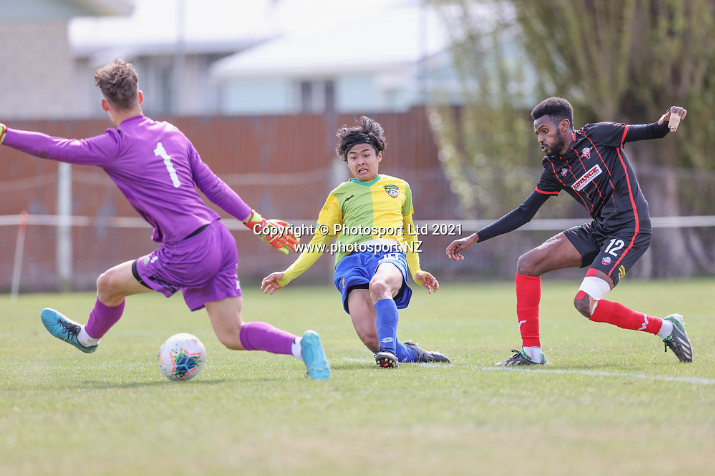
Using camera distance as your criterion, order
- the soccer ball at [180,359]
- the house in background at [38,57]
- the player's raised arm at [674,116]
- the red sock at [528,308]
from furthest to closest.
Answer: the house in background at [38,57]
the red sock at [528,308]
the player's raised arm at [674,116]
the soccer ball at [180,359]

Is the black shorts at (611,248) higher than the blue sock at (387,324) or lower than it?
higher

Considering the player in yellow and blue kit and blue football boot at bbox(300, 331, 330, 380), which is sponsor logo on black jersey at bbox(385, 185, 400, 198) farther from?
blue football boot at bbox(300, 331, 330, 380)

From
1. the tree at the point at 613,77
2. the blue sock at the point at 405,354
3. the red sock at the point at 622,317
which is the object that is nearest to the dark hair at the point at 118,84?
the blue sock at the point at 405,354

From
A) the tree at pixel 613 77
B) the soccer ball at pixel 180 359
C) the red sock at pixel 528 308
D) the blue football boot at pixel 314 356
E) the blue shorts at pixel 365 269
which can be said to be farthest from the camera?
the tree at pixel 613 77

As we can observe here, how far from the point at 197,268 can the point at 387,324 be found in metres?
1.38

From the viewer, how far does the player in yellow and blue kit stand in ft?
18.9

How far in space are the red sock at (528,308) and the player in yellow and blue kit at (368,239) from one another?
581 mm

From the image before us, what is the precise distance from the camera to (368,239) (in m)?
5.95

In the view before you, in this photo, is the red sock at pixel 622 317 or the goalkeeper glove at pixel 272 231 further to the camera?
the red sock at pixel 622 317

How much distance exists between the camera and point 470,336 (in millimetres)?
7516

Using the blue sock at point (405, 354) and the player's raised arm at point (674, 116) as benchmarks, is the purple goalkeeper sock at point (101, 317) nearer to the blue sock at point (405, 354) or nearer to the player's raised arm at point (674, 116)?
the blue sock at point (405, 354)

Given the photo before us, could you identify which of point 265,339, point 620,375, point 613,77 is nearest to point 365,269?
point 265,339

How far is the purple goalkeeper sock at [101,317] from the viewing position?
5223 mm

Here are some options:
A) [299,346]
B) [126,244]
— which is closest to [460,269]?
[126,244]
